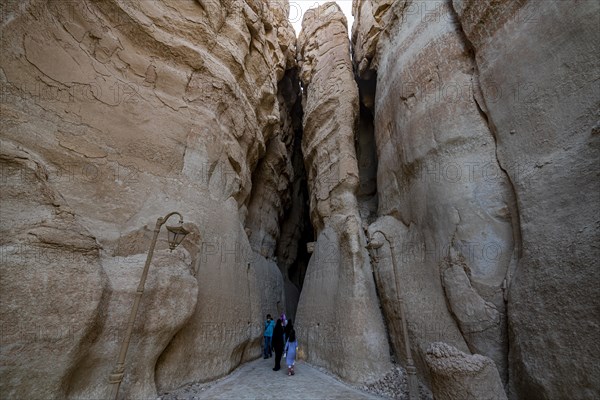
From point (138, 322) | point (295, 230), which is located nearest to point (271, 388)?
point (138, 322)

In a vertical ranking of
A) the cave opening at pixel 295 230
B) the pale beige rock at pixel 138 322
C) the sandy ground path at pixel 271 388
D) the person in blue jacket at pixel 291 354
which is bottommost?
the sandy ground path at pixel 271 388

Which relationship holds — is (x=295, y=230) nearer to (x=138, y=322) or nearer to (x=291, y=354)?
(x=291, y=354)

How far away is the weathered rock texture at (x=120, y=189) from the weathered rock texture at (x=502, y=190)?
177 inches

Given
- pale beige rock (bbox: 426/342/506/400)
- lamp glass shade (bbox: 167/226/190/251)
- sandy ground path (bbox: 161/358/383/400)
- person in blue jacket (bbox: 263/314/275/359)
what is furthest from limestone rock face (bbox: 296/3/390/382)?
lamp glass shade (bbox: 167/226/190/251)

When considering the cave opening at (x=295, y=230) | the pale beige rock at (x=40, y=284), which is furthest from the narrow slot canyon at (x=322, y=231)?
the cave opening at (x=295, y=230)

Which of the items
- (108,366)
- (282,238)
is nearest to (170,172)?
(108,366)

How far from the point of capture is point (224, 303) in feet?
21.9

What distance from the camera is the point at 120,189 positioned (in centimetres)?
573

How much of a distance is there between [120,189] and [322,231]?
6689 millimetres

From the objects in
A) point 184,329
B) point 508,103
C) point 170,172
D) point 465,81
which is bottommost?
point 184,329

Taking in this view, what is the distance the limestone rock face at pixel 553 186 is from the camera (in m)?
3.80

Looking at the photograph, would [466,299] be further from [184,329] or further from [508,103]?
[184,329]

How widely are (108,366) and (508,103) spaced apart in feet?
28.8

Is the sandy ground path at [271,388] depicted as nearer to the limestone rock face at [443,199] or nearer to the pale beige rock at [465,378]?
the pale beige rock at [465,378]
